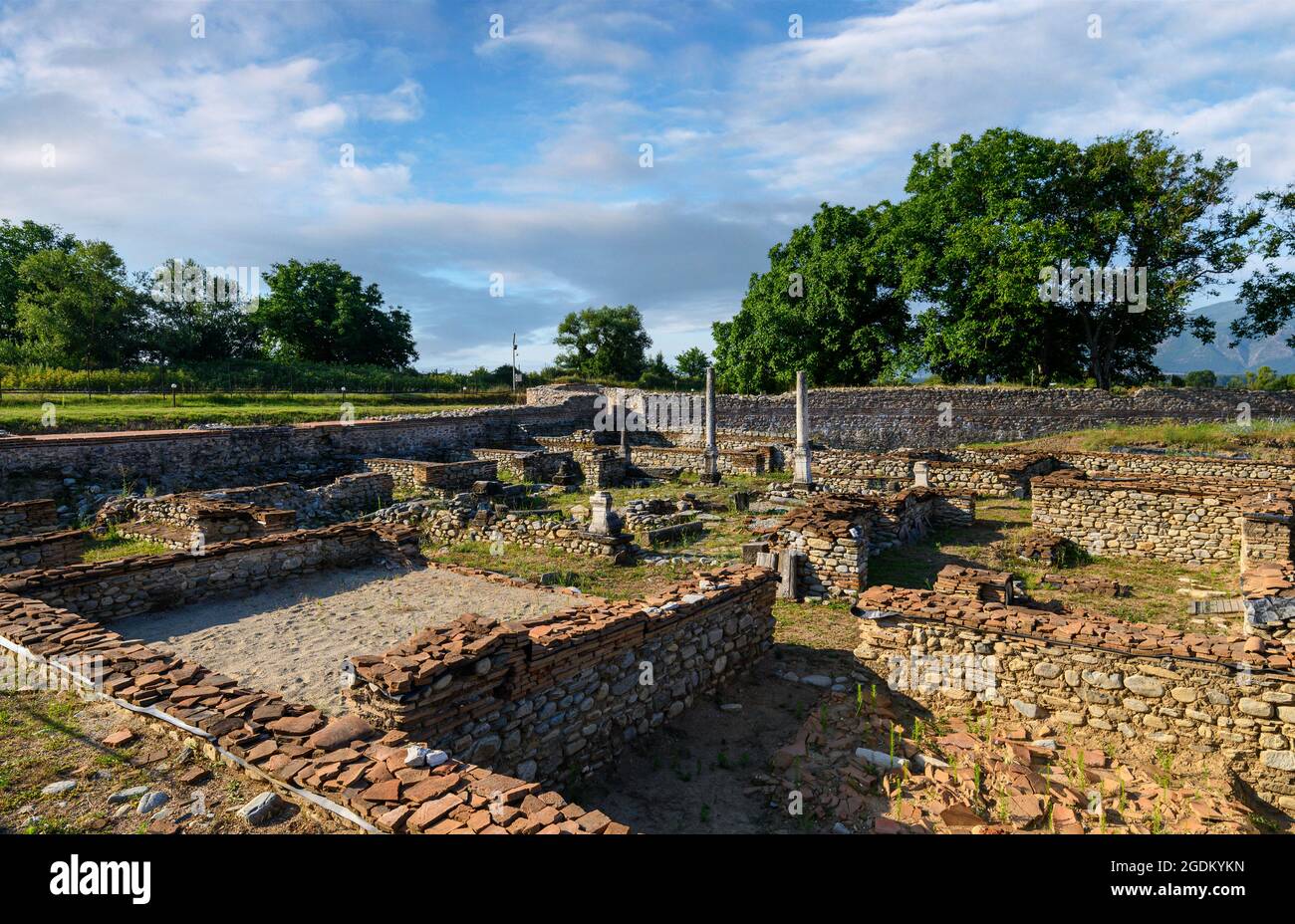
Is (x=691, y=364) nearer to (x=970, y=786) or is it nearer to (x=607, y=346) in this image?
(x=607, y=346)

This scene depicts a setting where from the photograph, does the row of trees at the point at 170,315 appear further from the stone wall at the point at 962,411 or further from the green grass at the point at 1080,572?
the green grass at the point at 1080,572

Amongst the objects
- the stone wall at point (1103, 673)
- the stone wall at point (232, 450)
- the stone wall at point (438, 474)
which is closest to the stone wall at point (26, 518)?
the stone wall at point (232, 450)

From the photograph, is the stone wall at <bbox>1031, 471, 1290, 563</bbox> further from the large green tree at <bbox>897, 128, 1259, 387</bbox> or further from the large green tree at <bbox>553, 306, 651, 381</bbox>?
the large green tree at <bbox>553, 306, 651, 381</bbox>

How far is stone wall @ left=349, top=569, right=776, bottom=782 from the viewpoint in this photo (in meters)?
4.81

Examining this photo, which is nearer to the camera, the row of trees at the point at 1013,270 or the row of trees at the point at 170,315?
the row of trees at the point at 1013,270

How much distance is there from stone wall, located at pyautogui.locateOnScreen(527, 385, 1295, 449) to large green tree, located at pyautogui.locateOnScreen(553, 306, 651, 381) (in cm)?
2072

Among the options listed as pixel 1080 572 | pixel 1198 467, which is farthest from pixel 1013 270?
pixel 1080 572

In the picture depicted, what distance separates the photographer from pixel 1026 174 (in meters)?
29.3

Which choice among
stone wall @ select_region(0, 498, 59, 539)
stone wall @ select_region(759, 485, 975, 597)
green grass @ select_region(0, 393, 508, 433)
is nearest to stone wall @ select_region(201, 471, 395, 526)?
stone wall @ select_region(0, 498, 59, 539)

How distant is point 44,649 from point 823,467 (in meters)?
19.4

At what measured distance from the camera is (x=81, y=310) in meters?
35.8

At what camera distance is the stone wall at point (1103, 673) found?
17.6 ft

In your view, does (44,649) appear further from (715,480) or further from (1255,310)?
(1255,310)

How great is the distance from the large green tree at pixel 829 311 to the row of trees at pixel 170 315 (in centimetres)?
3040
